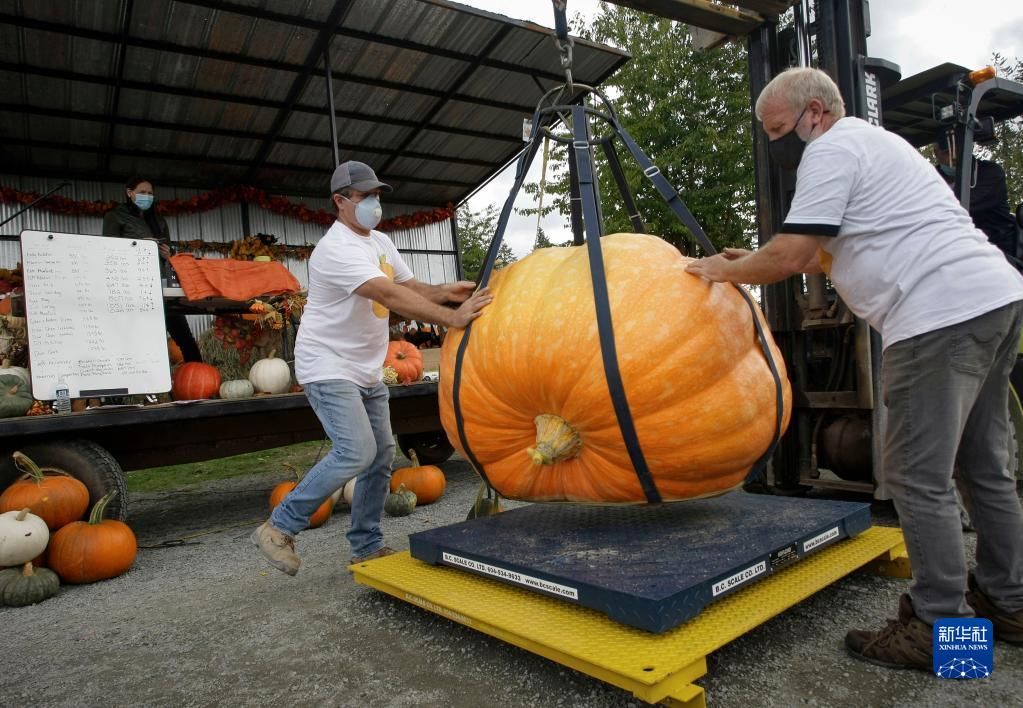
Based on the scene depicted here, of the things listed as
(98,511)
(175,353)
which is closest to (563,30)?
(98,511)

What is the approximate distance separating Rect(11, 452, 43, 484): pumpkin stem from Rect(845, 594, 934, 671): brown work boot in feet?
12.9

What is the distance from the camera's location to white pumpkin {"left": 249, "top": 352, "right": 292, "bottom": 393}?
5.35 metres

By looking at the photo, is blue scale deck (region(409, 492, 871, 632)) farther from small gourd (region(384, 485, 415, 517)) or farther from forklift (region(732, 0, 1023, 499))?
small gourd (region(384, 485, 415, 517))

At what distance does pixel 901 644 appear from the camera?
2.02 meters

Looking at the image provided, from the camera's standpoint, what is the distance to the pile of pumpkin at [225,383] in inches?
197

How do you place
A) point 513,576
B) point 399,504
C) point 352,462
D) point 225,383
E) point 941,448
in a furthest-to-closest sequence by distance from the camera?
point 225,383, point 399,504, point 352,462, point 513,576, point 941,448

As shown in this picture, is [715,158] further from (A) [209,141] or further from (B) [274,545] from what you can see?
(B) [274,545]

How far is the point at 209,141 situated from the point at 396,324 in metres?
3.91

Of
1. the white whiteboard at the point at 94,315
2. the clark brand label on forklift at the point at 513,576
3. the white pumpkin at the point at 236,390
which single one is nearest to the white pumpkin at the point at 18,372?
the white whiteboard at the point at 94,315

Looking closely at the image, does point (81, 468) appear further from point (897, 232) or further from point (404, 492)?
point (897, 232)

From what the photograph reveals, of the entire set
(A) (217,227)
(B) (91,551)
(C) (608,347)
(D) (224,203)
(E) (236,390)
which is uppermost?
(D) (224,203)

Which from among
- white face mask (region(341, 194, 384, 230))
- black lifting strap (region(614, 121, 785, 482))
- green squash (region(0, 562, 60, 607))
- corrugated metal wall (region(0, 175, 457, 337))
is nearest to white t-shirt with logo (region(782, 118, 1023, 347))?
black lifting strap (region(614, 121, 785, 482))

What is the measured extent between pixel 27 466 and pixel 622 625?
3.50 meters

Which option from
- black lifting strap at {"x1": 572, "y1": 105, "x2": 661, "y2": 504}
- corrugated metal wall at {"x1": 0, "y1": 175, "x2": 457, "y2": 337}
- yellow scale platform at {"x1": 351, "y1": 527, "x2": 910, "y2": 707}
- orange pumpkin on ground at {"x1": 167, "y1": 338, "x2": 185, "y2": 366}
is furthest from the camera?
corrugated metal wall at {"x1": 0, "y1": 175, "x2": 457, "y2": 337}
